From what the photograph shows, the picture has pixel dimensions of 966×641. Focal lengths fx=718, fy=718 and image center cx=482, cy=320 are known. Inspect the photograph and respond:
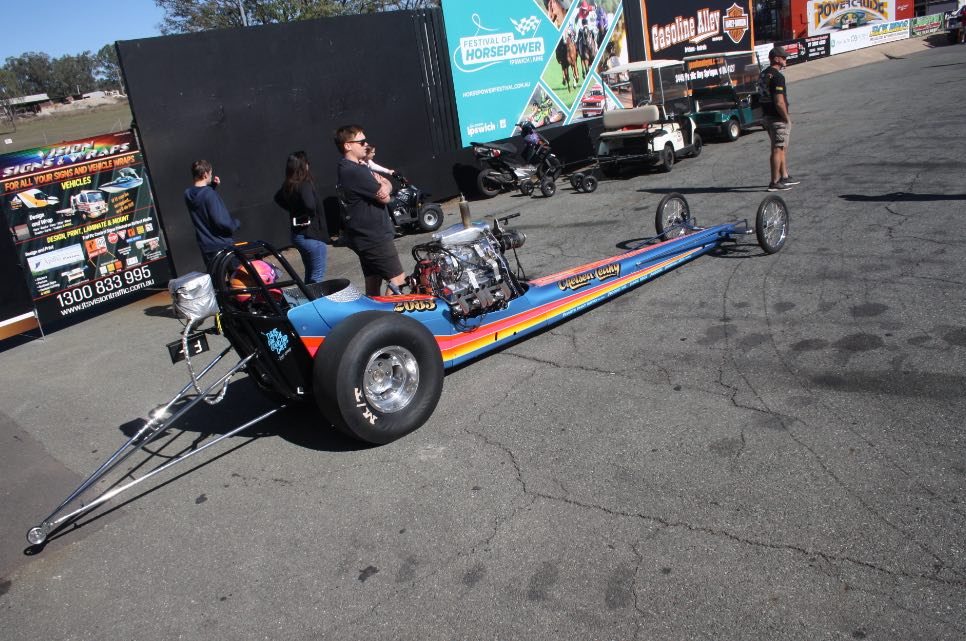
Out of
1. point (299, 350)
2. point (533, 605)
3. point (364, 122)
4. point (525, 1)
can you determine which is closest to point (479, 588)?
point (533, 605)

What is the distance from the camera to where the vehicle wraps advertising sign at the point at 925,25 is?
45.9 metres

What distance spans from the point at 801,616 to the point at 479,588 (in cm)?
137

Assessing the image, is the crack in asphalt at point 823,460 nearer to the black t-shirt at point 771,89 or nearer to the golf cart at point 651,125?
the black t-shirt at point 771,89

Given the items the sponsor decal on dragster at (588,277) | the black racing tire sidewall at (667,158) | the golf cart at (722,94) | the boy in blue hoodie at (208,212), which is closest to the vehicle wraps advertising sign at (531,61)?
the golf cart at (722,94)

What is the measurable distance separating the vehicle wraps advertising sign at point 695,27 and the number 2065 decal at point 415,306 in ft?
56.3

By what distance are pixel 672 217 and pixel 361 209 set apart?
3.91 metres

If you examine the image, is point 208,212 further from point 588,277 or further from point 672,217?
point 672,217

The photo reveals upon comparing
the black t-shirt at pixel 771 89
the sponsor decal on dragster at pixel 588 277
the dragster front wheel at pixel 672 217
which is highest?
the black t-shirt at pixel 771 89

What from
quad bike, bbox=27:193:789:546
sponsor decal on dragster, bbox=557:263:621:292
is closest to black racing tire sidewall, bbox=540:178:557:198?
sponsor decal on dragster, bbox=557:263:621:292

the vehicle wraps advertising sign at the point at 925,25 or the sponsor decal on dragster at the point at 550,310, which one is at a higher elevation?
the vehicle wraps advertising sign at the point at 925,25

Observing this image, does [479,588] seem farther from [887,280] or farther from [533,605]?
[887,280]

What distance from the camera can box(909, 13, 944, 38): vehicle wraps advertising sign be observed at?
45.9m

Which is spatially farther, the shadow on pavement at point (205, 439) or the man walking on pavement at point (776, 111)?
the man walking on pavement at point (776, 111)

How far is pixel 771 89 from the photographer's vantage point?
10.2 meters
